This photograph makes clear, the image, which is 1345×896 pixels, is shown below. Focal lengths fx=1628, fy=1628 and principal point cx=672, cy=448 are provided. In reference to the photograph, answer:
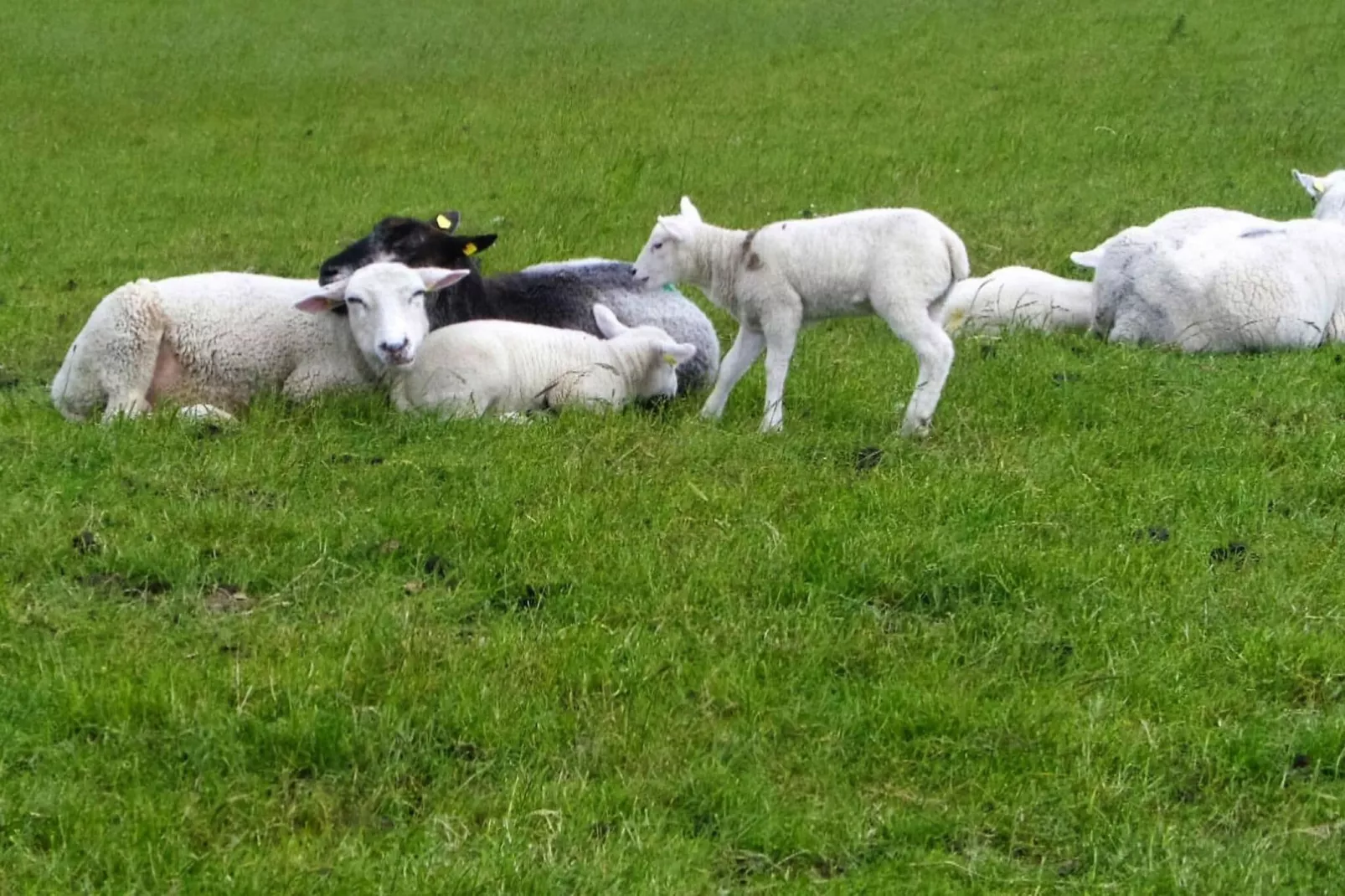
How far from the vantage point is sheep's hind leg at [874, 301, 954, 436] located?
Answer: 7969 millimetres

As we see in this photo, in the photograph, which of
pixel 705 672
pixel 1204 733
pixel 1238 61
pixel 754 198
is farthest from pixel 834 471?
pixel 1238 61

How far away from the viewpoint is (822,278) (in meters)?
8.23

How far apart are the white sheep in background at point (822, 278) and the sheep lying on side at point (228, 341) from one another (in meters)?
1.42

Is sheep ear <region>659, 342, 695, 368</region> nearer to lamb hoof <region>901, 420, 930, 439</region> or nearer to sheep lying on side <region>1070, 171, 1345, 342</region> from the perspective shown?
lamb hoof <region>901, 420, 930, 439</region>

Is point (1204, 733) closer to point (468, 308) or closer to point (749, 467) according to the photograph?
point (749, 467)

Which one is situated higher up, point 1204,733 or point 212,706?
point 212,706

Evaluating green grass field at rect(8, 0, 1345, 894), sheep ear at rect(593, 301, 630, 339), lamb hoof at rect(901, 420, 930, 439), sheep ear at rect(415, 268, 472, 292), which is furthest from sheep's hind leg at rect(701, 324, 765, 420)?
sheep ear at rect(415, 268, 472, 292)

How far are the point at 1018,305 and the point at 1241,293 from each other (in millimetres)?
1498

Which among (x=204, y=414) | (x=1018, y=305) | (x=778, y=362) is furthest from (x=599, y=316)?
(x=1018, y=305)

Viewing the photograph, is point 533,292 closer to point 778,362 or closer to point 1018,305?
point 778,362

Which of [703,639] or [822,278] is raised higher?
[822,278]

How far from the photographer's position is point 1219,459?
7594 millimetres

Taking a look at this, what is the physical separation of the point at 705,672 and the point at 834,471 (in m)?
2.19

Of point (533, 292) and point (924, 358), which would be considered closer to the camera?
point (924, 358)
